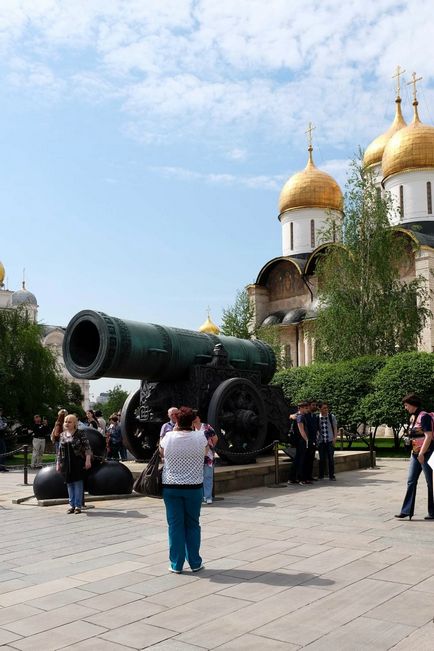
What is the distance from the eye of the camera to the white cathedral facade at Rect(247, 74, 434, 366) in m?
38.1

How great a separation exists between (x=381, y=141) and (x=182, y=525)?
4445 cm

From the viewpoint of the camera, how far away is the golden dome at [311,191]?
4506 cm

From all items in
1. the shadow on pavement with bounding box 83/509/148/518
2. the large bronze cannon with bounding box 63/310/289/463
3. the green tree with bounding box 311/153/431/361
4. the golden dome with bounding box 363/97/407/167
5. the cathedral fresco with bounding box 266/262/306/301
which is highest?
the golden dome with bounding box 363/97/407/167

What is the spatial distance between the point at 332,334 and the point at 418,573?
21536 millimetres

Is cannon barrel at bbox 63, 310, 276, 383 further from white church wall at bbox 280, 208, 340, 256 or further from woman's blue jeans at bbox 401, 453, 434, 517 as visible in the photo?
white church wall at bbox 280, 208, 340, 256

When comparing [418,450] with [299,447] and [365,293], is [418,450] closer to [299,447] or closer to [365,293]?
[299,447]

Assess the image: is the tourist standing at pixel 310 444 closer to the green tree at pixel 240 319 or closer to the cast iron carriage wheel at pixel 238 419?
the cast iron carriage wheel at pixel 238 419

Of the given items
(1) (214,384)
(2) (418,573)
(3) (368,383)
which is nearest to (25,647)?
(2) (418,573)

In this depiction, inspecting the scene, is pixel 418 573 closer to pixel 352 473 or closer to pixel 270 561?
pixel 270 561

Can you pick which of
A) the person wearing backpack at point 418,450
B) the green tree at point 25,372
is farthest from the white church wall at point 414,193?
the person wearing backpack at point 418,450

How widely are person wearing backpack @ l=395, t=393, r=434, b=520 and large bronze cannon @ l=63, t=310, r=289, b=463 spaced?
3546 millimetres

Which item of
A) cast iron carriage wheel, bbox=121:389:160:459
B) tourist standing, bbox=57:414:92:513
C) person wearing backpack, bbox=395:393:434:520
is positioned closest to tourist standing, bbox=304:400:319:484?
cast iron carriage wheel, bbox=121:389:160:459

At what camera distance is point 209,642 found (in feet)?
13.2

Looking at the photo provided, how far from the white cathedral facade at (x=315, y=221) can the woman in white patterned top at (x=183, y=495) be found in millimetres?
28538
